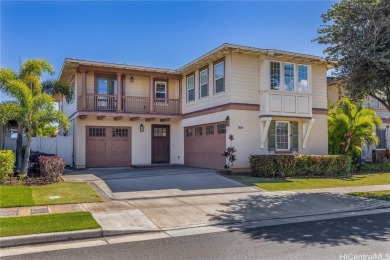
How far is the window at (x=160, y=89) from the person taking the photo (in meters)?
21.8

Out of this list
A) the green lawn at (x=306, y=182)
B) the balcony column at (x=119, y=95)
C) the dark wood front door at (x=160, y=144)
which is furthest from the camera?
the dark wood front door at (x=160, y=144)

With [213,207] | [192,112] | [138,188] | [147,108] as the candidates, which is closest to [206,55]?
[192,112]

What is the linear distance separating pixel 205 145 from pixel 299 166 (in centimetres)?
522

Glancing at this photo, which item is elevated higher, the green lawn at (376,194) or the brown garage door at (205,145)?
the brown garage door at (205,145)

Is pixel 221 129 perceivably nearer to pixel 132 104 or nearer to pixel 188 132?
pixel 188 132

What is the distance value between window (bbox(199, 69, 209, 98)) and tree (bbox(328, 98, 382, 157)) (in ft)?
24.3

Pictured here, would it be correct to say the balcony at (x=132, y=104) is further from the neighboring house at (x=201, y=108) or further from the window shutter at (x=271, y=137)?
the window shutter at (x=271, y=137)

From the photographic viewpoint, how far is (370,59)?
11.7m

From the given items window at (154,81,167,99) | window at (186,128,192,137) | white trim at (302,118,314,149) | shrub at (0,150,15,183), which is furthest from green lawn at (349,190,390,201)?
window at (154,81,167,99)

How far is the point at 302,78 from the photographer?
60.2ft

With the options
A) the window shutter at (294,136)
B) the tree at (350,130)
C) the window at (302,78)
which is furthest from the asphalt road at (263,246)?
the tree at (350,130)

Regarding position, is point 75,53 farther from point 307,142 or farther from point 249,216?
point 249,216

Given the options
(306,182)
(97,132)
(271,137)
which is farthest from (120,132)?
(306,182)

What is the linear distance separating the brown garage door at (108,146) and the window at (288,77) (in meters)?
9.53
